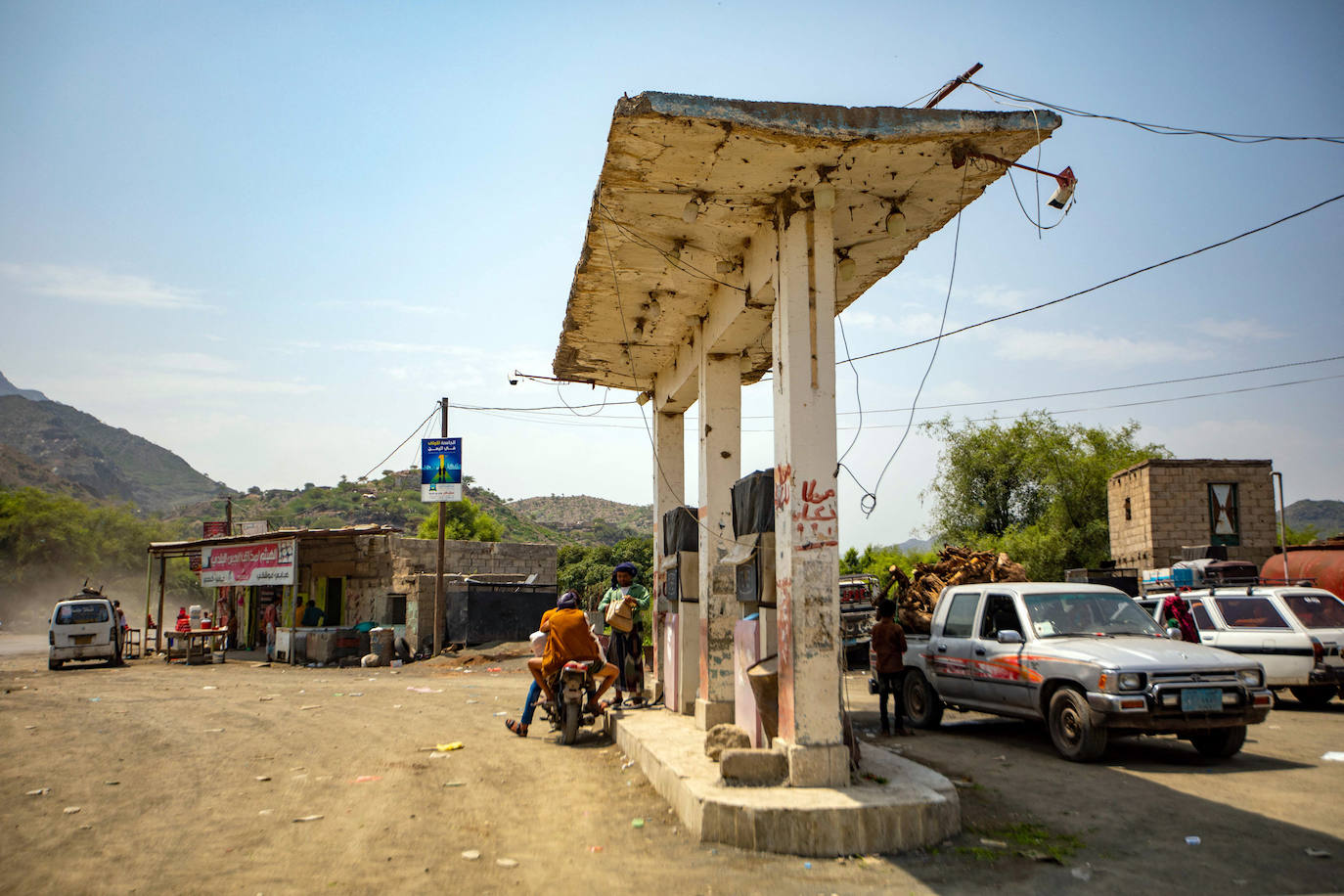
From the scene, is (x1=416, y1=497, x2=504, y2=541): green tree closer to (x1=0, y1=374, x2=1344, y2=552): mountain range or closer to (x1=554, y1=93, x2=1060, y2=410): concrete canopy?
(x1=0, y1=374, x2=1344, y2=552): mountain range

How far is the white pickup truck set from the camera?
754 centimetres

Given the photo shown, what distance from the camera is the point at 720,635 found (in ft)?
29.5

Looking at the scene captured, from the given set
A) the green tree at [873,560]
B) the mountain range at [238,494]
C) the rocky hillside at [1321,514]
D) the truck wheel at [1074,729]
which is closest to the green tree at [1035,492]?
the green tree at [873,560]

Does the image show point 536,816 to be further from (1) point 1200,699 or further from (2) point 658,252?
(1) point 1200,699

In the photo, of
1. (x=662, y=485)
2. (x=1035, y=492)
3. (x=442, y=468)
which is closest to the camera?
(x=662, y=485)

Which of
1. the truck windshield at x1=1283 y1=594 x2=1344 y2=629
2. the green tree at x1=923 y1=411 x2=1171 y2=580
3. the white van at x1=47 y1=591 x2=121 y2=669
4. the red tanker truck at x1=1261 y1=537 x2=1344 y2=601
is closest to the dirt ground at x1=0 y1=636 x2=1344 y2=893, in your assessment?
the truck windshield at x1=1283 y1=594 x2=1344 y2=629

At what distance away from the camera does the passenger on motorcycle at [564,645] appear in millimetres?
9594

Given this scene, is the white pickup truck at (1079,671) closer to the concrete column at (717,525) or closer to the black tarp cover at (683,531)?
the concrete column at (717,525)

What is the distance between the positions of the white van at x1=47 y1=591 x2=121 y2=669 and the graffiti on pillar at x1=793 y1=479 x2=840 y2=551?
21872mm

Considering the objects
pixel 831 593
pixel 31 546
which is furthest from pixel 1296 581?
pixel 31 546

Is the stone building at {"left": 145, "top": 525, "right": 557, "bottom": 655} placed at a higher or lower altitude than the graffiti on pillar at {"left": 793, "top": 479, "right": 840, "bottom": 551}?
lower

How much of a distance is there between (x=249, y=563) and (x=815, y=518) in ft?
75.1

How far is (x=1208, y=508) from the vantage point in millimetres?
25359

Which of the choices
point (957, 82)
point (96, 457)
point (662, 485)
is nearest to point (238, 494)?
point (96, 457)
